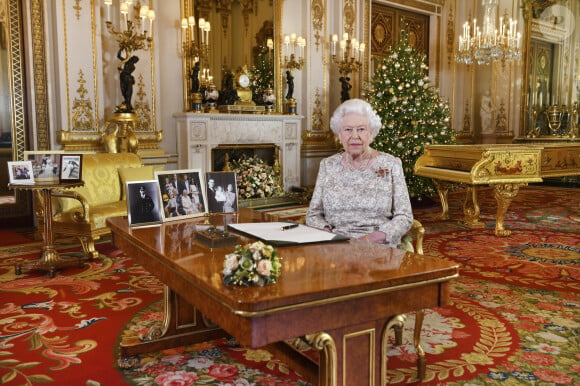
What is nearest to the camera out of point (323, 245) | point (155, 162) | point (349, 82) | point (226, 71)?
point (323, 245)

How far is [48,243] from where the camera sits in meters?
4.36

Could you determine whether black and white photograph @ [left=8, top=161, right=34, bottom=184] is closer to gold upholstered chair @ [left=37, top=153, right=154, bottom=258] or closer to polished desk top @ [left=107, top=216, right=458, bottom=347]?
gold upholstered chair @ [left=37, top=153, right=154, bottom=258]

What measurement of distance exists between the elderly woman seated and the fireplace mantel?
4647mm

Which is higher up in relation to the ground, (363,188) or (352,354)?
(363,188)

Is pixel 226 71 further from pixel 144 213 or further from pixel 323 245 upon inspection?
pixel 323 245

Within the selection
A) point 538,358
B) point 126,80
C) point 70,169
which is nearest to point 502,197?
point 538,358

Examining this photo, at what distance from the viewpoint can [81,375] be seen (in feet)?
8.12

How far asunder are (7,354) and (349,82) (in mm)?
7460

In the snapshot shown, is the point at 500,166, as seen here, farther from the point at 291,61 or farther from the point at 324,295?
the point at 324,295

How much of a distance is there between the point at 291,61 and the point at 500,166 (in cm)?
398

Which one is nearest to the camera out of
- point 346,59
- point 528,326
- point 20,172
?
point 528,326

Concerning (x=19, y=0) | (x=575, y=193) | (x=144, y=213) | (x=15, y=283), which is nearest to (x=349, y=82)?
(x=575, y=193)

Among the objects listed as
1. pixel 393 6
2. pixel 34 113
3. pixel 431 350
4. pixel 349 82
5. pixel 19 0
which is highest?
pixel 393 6

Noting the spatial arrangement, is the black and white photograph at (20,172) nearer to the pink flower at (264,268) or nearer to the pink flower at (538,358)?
the pink flower at (264,268)
